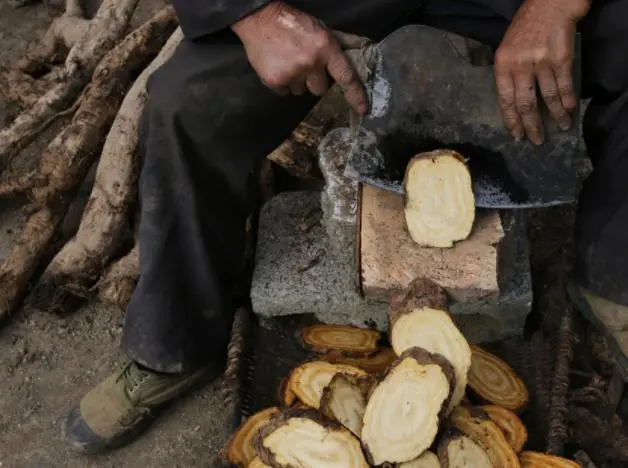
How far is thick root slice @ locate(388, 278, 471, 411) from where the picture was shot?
80.0 inches

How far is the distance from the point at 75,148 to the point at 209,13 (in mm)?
1039

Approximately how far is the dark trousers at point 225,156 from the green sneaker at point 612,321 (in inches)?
2.3

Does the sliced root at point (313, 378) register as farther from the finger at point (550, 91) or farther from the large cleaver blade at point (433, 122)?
the finger at point (550, 91)

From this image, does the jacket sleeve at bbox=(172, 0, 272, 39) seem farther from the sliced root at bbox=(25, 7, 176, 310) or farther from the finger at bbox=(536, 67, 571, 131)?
the sliced root at bbox=(25, 7, 176, 310)

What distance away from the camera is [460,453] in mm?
2000

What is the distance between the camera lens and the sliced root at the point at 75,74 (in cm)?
318

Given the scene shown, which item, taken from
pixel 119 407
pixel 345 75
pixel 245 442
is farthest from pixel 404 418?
pixel 119 407

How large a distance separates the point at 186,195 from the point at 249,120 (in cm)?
27

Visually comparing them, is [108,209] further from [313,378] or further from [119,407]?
[313,378]

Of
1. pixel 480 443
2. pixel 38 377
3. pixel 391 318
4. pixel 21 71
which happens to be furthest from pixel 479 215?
pixel 21 71

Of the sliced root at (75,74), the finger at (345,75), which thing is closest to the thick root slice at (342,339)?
the finger at (345,75)

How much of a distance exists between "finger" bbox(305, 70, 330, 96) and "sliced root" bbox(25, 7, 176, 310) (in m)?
1.17

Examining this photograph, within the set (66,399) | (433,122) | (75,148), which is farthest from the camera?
(75,148)

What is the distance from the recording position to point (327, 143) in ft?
8.33
